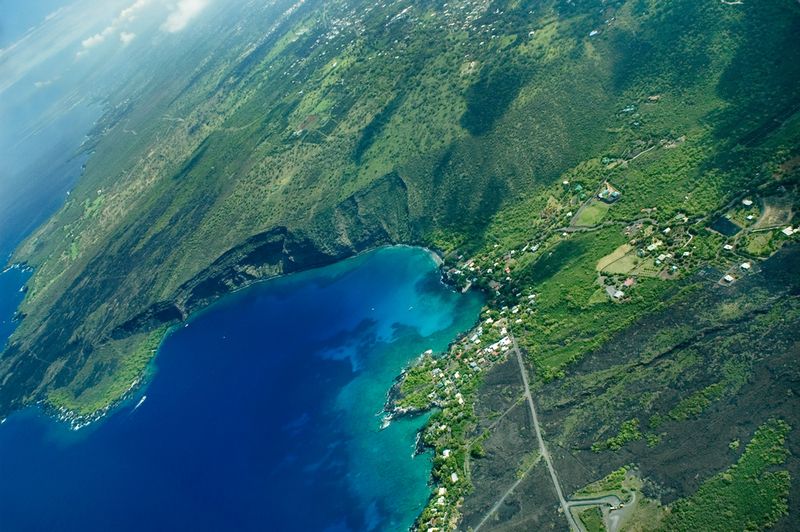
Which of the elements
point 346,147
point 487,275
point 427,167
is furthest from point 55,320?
point 487,275

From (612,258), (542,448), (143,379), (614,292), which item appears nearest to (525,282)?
(612,258)

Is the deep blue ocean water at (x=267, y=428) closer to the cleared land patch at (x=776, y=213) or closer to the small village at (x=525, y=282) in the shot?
the small village at (x=525, y=282)

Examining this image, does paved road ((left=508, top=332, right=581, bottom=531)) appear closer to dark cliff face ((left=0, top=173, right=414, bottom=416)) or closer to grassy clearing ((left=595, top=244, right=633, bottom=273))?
grassy clearing ((left=595, top=244, right=633, bottom=273))

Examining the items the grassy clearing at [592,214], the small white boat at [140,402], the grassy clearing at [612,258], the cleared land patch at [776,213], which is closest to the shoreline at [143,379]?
the small white boat at [140,402]

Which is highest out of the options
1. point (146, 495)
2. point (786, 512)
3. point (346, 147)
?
point (346, 147)

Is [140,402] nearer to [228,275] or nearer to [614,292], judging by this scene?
[228,275]

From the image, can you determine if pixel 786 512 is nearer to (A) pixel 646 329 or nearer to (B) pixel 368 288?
(A) pixel 646 329

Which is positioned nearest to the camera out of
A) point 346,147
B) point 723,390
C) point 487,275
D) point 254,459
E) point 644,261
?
point 723,390
